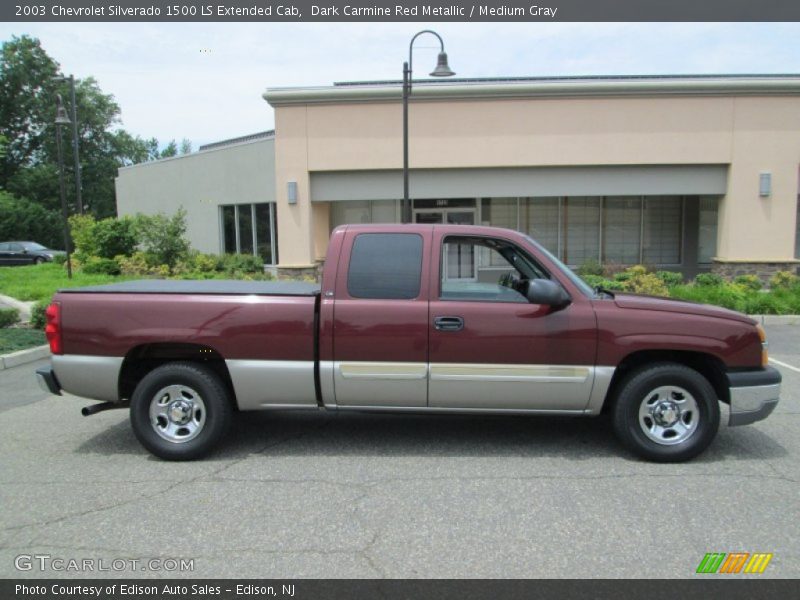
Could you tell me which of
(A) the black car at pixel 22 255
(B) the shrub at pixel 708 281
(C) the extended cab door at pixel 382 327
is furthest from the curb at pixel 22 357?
(A) the black car at pixel 22 255

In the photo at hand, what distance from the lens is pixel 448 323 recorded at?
16.4 ft

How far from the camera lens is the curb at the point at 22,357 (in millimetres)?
Answer: 9180

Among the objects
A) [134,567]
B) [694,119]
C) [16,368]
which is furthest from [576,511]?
[694,119]

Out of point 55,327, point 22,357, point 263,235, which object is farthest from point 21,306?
point 55,327

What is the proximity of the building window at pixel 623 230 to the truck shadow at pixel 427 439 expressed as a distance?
15.0m

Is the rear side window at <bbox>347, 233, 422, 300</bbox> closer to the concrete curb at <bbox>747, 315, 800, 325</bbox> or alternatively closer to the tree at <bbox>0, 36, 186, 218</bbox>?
the concrete curb at <bbox>747, 315, 800, 325</bbox>

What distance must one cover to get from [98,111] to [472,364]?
68.5 metres

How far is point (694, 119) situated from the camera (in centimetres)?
1706

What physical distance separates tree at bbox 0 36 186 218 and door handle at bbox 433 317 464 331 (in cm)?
5824

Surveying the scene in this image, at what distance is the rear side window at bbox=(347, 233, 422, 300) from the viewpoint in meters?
5.11

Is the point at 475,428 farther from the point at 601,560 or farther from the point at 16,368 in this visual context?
the point at 16,368

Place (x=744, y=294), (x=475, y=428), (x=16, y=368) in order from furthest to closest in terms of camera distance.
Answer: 1. (x=744, y=294)
2. (x=16, y=368)
3. (x=475, y=428)

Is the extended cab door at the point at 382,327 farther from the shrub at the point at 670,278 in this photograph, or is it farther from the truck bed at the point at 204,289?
the shrub at the point at 670,278

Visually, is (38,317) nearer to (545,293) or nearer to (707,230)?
(545,293)
